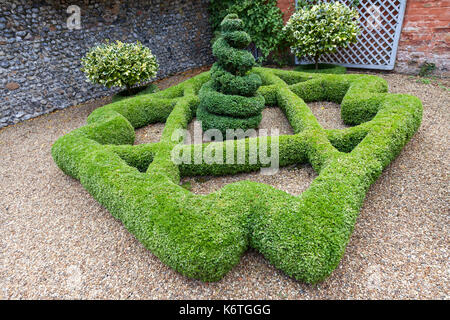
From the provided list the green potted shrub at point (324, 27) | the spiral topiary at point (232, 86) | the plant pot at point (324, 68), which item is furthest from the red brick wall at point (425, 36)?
the spiral topiary at point (232, 86)

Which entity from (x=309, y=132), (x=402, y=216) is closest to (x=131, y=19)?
(x=309, y=132)

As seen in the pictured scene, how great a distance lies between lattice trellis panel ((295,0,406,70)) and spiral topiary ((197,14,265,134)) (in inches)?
178

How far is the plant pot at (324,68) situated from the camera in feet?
24.8

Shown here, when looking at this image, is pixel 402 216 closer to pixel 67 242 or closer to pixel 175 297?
pixel 175 297

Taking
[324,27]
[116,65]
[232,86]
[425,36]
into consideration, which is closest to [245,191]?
[232,86]

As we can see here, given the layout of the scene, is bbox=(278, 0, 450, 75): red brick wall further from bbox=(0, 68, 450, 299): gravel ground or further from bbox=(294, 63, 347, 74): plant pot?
bbox=(0, 68, 450, 299): gravel ground

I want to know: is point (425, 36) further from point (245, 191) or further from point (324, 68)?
point (245, 191)

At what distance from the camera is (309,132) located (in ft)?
14.7

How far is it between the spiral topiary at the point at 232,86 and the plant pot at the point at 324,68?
3.46 meters

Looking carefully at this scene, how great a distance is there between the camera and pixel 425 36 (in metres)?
6.73

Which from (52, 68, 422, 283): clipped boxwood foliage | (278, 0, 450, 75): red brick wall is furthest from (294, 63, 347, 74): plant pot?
(52, 68, 422, 283): clipped boxwood foliage

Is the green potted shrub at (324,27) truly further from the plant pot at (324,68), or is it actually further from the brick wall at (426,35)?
the brick wall at (426,35)

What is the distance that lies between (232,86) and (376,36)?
5.20 metres

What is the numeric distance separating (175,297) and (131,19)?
7967 millimetres
